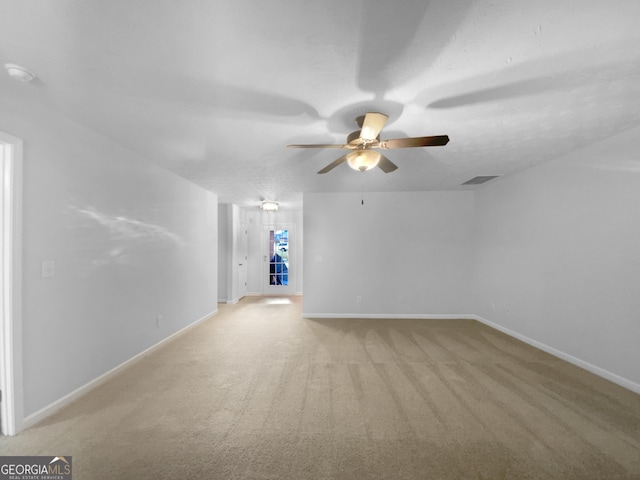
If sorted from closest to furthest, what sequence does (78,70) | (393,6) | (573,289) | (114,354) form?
(393,6), (78,70), (114,354), (573,289)

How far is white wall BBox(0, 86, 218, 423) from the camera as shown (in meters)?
1.99

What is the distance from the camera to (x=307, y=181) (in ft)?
14.2

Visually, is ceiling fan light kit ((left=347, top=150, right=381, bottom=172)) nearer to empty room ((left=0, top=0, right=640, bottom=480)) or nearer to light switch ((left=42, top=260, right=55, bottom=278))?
empty room ((left=0, top=0, right=640, bottom=480))

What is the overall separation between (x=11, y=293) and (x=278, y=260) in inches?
235

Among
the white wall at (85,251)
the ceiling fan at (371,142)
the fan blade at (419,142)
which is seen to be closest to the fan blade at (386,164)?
the ceiling fan at (371,142)

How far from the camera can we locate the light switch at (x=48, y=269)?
2.07m

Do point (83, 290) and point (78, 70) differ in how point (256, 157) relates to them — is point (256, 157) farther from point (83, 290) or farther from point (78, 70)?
point (83, 290)

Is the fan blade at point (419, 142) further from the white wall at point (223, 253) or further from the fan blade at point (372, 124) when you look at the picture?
the white wall at point (223, 253)

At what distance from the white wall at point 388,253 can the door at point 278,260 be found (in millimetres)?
2570

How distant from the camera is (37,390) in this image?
2.01 meters

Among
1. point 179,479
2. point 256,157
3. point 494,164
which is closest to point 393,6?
point 256,157

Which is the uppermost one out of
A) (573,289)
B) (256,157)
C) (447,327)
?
(256,157)

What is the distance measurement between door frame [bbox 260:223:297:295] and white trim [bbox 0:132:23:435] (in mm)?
5814

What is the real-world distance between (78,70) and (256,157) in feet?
5.60
